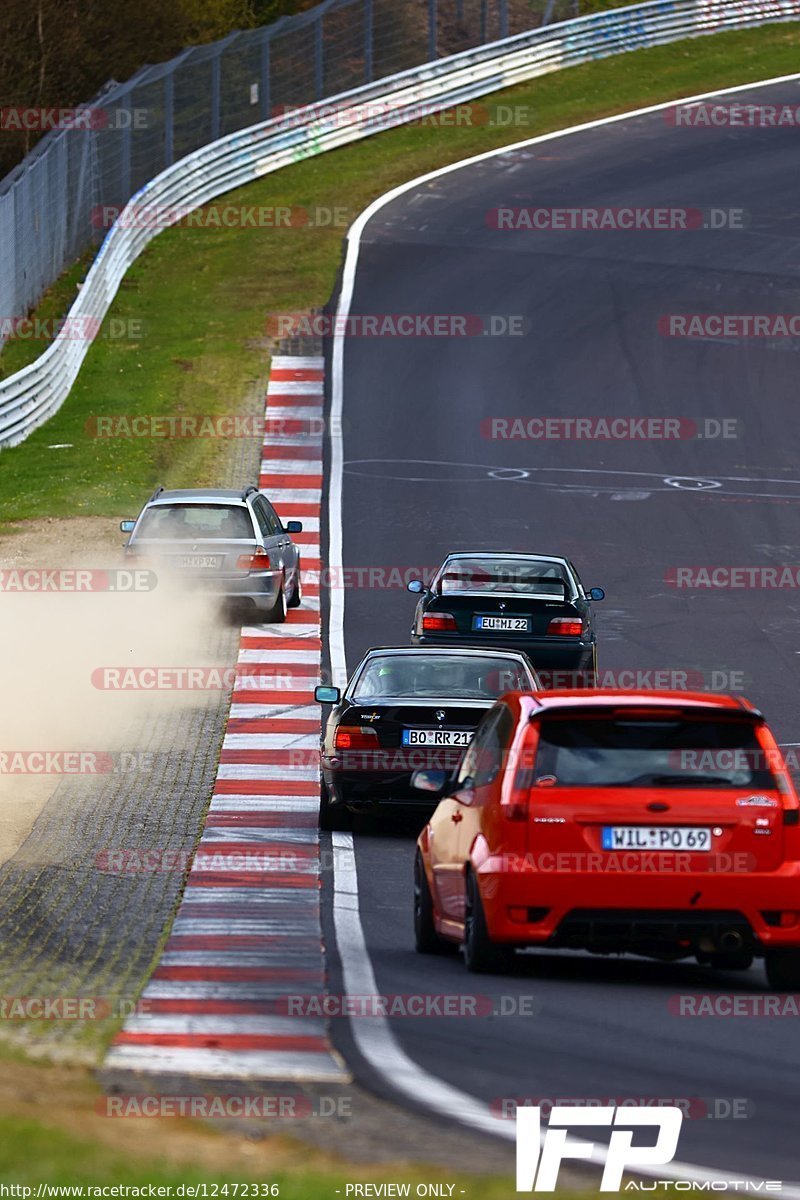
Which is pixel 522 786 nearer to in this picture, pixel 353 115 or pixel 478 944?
pixel 478 944

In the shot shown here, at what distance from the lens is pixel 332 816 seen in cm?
1540

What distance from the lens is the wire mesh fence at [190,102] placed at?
41.2 meters

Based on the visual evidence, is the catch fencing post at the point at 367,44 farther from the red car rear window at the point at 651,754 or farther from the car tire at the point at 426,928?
the red car rear window at the point at 651,754

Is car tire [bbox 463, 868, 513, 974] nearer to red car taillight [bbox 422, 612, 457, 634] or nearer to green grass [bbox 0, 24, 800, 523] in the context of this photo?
red car taillight [bbox 422, 612, 457, 634]

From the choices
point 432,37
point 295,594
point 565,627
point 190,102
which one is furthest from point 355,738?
point 432,37

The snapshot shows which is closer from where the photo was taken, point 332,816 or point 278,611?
point 332,816

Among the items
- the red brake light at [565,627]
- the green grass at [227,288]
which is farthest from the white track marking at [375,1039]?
the green grass at [227,288]

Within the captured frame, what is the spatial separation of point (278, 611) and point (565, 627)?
17.3 ft

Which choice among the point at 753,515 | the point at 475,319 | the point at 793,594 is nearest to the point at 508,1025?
the point at 793,594

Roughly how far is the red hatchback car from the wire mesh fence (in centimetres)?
2848

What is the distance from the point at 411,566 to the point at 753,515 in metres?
5.65

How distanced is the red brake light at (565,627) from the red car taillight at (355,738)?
244 inches

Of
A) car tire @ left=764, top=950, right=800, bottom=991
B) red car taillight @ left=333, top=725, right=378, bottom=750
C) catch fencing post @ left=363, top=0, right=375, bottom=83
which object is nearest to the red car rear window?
car tire @ left=764, top=950, right=800, bottom=991

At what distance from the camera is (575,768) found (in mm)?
10164
